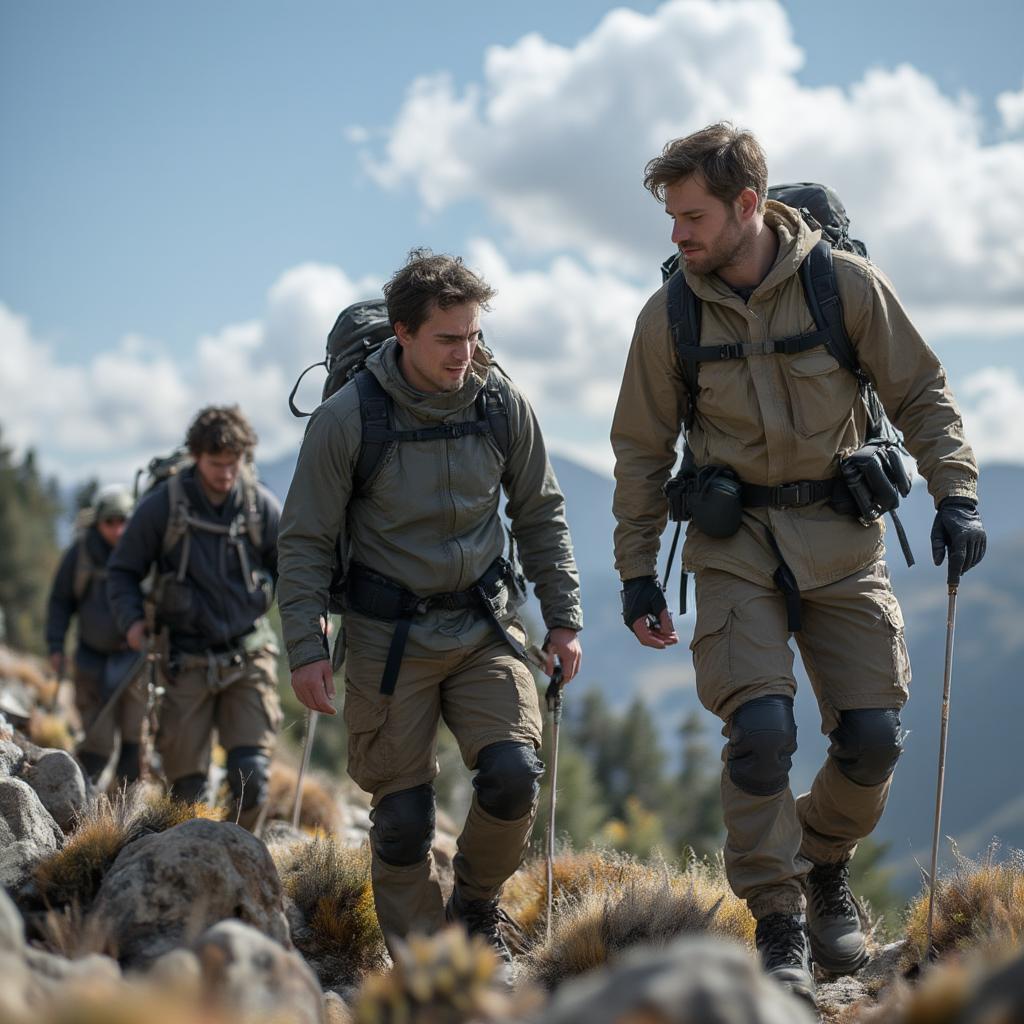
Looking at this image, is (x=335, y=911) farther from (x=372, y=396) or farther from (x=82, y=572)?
(x=82, y=572)

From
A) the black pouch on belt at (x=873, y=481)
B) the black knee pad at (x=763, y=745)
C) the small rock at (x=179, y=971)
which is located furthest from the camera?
the black pouch on belt at (x=873, y=481)

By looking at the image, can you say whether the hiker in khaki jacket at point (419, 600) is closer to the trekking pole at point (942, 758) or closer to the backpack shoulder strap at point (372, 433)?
the backpack shoulder strap at point (372, 433)

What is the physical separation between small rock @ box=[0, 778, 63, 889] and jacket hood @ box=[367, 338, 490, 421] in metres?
2.52

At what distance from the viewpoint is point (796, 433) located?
5555 mm

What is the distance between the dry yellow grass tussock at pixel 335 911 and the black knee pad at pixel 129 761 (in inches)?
148

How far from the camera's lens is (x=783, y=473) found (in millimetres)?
5609

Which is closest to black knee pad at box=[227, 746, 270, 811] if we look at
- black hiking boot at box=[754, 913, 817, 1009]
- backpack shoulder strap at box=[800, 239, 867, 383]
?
black hiking boot at box=[754, 913, 817, 1009]

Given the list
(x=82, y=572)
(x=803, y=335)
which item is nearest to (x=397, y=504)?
(x=803, y=335)

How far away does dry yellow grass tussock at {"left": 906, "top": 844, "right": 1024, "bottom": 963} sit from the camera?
5.46 m

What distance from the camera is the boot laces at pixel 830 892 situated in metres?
6.04

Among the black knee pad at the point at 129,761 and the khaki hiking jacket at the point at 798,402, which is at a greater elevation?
the khaki hiking jacket at the point at 798,402

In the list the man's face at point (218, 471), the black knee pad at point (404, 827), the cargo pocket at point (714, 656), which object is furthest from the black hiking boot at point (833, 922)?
the man's face at point (218, 471)

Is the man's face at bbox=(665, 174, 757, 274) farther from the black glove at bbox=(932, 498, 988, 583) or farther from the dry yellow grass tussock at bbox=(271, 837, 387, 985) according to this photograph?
the dry yellow grass tussock at bbox=(271, 837, 387, 985)

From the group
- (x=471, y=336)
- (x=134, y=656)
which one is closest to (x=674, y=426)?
(x=471, y=336)
